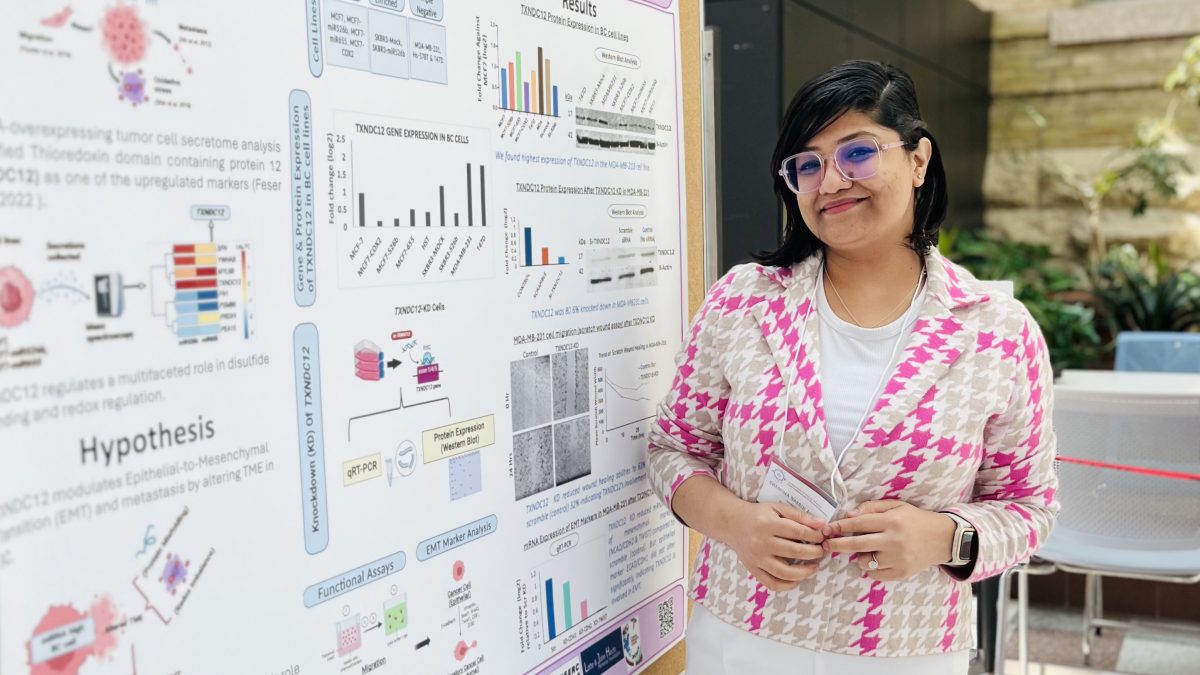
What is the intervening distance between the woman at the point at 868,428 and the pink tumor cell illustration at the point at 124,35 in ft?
2.74

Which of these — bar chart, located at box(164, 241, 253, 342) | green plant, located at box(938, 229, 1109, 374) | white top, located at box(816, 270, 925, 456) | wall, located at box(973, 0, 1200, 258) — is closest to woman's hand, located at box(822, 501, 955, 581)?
white top, located at box(816, 270, 925, 456)

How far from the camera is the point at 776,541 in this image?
133 centimetres

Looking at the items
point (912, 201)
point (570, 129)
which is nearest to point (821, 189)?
point (912, 201)

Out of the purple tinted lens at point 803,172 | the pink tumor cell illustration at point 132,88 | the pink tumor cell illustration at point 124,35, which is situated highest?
the pink tumor cell illustration at point 124,35

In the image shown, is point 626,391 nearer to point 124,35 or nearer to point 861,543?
point 861,543

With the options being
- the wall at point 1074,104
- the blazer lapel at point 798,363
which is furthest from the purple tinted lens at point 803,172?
the wall at point 1074,104

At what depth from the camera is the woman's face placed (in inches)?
53.5

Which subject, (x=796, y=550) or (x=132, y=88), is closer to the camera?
(x=132, y=88)

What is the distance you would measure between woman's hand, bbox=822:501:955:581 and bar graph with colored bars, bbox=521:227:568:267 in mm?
545

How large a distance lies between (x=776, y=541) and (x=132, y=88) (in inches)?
36.2

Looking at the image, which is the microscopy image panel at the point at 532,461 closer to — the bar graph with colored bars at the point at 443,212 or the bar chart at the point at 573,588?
the bar chart at the point at 573,588

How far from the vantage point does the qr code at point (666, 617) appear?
1.84 metres

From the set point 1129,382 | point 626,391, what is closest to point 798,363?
point 626,391

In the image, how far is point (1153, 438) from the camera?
2.52 meters
